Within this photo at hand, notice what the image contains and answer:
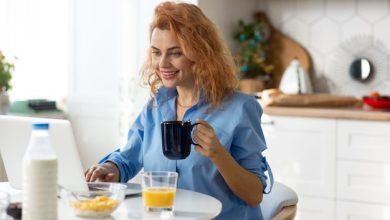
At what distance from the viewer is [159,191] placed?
64.4 inches

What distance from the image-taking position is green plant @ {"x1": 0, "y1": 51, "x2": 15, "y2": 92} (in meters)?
3.74

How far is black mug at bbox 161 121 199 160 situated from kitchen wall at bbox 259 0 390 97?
94.5 inches

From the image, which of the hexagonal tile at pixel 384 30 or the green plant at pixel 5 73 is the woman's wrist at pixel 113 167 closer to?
the green plant at pixel 5 73

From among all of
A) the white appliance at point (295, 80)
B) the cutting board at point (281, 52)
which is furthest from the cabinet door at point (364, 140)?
the cutting board at point (281, 52)

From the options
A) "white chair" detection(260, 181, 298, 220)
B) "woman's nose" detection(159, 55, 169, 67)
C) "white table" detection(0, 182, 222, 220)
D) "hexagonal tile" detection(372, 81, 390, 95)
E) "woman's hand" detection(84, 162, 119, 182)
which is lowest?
"white chair" detection(260, 181, 298, 220)

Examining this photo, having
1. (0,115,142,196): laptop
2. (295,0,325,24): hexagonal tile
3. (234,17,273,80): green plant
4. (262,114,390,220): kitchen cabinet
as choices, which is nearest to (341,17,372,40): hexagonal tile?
(295,0,325,24): hexagonal tile

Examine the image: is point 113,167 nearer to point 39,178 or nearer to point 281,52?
point 39,178

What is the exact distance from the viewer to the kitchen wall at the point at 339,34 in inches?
154

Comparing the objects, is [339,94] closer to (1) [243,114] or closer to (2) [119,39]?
(2) [119,39]

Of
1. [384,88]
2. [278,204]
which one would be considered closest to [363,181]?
[384,88]

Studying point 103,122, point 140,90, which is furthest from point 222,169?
point 103,122

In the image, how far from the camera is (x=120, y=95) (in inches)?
158

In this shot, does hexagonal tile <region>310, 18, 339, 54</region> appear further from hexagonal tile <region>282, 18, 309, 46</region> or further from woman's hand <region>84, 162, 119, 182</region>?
woman's hand <region>84, 162, 119, 182</region>

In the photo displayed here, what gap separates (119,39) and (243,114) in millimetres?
2122
